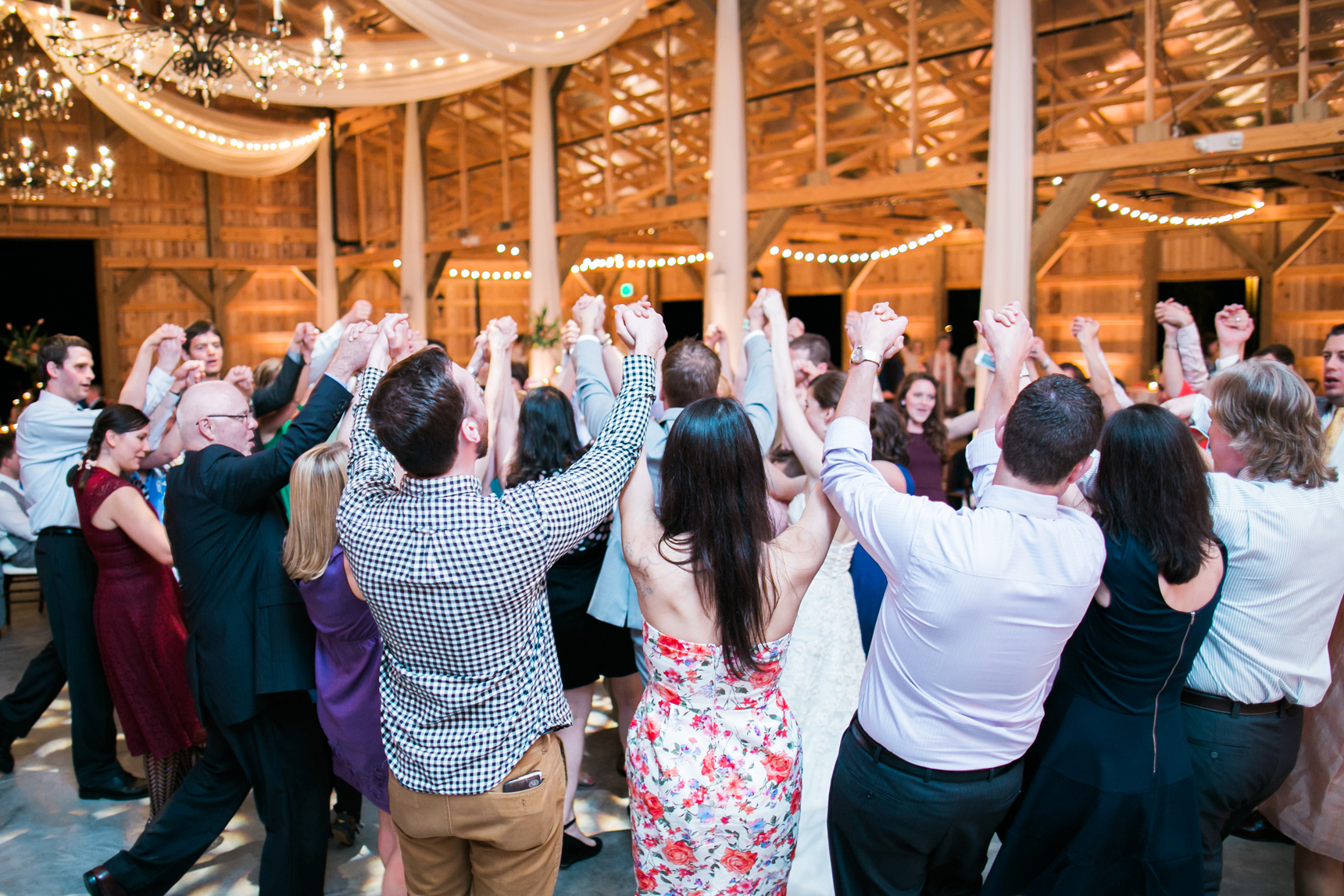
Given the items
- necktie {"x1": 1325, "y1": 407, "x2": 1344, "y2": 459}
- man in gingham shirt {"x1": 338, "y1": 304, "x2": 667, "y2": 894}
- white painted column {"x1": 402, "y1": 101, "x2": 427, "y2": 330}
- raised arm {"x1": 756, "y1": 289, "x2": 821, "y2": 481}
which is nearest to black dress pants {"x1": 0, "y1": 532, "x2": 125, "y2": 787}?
man in gingham shirt {"x1": 338, "y1": 304, "x2": 667, "y2": 894}

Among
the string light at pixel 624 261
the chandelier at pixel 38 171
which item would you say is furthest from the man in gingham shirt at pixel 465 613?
the string light at pixel 624 261

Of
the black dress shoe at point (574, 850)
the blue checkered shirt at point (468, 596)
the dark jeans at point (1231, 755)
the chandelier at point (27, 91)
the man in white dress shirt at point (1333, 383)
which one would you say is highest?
the chandelier at point (27, 91)

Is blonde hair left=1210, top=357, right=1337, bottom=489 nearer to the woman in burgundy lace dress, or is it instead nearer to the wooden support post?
the woman in burgundy lace dress

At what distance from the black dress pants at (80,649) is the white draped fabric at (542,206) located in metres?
6.84

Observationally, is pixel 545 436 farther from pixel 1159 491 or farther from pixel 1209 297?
pixel 1209 297

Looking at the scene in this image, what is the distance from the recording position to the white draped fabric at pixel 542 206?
9.80 m

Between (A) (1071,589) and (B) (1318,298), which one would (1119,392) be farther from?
(B) (1318,298)

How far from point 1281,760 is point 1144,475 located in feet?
2.71

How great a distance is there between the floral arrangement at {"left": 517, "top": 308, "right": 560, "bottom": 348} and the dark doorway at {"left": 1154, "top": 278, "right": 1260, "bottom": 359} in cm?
710

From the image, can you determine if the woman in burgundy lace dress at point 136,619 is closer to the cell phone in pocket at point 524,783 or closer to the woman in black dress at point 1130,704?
the cell phone in pocket at point 524,783

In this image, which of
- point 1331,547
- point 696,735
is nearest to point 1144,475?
point 1331,547

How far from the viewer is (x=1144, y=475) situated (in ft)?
5.29

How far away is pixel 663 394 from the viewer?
2648 mm

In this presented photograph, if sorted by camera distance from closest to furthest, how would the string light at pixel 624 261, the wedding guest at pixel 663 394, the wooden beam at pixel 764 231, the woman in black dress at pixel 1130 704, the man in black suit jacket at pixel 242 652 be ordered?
the woman in black dress at pixel 1130 704
the man in black suit jacket at pixel 242 652
the wedding guest at pixel 663 394
the wooden beam at pixel 764 231
the string light at pixel 624 261
